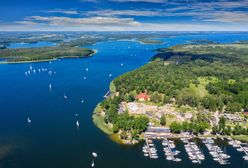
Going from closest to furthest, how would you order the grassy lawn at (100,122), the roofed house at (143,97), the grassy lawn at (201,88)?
the grassy lawn at (100,122) → the roofed house at (143,97) → the grassy lawn at (201,88)

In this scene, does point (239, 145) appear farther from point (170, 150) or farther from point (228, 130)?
point (170, 150)

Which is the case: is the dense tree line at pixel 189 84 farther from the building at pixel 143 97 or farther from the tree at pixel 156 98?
the building at pixel 143 97

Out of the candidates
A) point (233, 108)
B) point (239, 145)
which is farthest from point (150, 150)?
point (233, 108)

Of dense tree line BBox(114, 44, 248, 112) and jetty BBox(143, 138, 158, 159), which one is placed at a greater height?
dense tree line BBox(114, 44, 248, 112)

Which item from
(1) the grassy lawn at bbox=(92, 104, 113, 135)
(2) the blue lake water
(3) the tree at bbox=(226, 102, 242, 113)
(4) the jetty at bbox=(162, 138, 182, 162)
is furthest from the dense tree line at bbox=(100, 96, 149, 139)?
(3) the tree at bbox=(226, 102, 242, 113)

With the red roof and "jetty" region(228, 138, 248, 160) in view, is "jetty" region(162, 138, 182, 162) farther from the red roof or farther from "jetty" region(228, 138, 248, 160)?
the red roof

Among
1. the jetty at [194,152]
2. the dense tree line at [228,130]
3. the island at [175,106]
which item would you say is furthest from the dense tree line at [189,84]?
the jetty at [194,152]

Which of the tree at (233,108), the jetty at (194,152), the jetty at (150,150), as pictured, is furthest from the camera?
the tree at (233,108)

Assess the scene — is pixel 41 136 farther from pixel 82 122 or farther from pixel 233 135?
pixel 233 135

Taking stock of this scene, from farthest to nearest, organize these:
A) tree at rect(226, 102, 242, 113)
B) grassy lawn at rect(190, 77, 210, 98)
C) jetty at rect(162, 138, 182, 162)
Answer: grassy lawn at rect(190, 77, 210, 98)
tree at rect(226, 102, 242, 113)
jetty at rect(162, 138, 182, 162)

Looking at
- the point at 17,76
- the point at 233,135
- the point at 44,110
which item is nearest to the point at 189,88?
the point at 233,135
